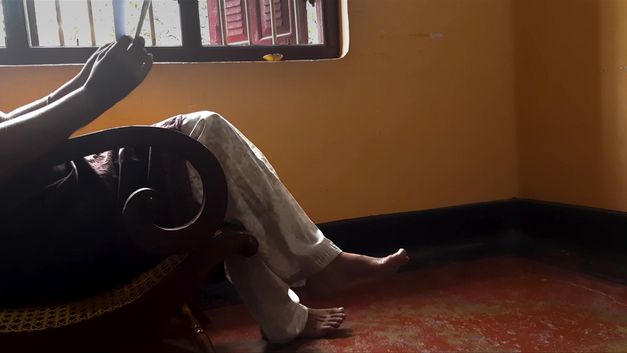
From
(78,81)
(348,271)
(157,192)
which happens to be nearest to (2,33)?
(78,81)

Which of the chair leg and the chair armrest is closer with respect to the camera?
the chair armrest

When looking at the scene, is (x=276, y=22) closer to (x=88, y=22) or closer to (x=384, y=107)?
(x=384, y=107)

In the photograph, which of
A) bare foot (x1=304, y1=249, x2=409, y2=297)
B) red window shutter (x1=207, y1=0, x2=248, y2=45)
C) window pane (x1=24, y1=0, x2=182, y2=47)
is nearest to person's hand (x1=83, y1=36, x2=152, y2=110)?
bare foot (x1=304, y1=249, x2=409, y2=297)

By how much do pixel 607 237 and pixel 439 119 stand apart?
0.81 meters

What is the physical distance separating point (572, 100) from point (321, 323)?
1.52 metres

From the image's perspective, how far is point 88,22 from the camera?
6.66 feet

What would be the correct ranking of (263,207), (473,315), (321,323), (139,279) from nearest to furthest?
(139,279), (263,207), (321,323), (473,315)

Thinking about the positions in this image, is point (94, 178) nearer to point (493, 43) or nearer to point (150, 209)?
point (150, 209)

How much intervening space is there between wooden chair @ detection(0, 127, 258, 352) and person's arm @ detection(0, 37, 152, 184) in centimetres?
3

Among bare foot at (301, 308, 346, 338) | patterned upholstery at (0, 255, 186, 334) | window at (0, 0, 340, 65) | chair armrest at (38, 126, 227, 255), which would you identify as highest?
window at (0, 0, 340, 65)

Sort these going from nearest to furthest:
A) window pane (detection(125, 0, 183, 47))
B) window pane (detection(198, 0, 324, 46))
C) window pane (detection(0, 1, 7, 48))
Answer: window pane (detection(0, 1, 7, 48)), window pane (detection(125, 0, 183, 47)), window pane (detection(198, 0, 324, 46))

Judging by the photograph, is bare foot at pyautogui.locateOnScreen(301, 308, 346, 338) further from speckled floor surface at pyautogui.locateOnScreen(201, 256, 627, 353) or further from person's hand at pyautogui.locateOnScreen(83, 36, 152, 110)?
person's hand at pyautogui.locateOnScreen(83, 36, 152, 110)

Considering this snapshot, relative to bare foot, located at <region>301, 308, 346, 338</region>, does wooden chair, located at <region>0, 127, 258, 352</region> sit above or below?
above

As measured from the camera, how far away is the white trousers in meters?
1.30
